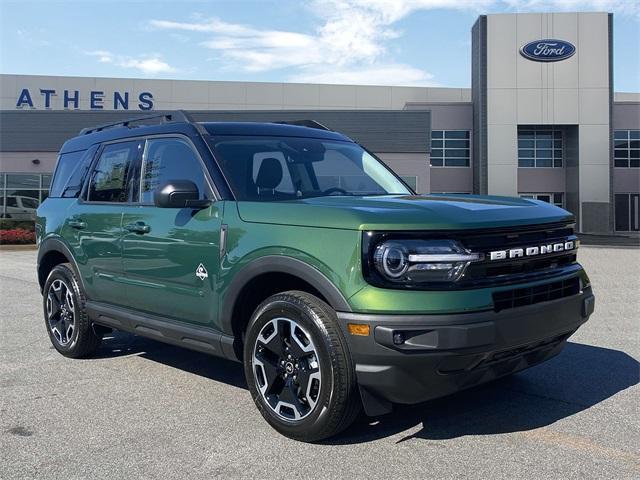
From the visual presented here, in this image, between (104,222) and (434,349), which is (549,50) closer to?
(104,222)

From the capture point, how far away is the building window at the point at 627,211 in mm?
37125

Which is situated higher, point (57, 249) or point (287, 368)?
point (57, 249)

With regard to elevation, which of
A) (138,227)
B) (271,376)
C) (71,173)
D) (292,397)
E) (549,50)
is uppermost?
(549,50)

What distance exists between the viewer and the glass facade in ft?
105

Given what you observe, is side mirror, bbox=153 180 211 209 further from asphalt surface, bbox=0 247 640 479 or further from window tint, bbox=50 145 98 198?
window tint, bbox=50 145 98 198

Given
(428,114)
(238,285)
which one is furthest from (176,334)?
(428,114)

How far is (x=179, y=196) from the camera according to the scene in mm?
4102

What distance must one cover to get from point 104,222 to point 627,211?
38.0 m

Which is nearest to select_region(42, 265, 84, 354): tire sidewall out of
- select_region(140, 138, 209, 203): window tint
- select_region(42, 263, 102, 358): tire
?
select_region(42, 263, 102, 358): tire

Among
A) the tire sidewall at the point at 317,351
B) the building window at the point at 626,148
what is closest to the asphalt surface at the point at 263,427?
the tire sidewall at the point at 317,351

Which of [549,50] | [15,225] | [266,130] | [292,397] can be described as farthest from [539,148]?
[292,397]

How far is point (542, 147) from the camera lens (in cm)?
3750

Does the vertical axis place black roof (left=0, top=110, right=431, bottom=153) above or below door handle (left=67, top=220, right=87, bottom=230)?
above

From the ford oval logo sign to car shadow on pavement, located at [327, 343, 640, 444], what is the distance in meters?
33.2
